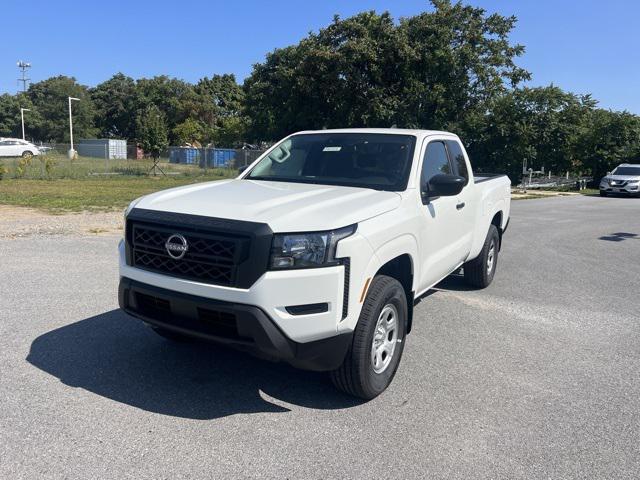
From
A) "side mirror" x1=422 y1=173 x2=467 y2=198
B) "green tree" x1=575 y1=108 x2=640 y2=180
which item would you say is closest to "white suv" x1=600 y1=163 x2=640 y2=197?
"green tree" x1=575 y1=108 x2=640 y2=180

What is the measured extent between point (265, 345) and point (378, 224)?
109cm

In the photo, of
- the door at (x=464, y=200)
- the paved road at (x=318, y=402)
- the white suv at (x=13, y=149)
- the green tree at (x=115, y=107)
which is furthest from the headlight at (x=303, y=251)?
the green tree at (x=115, y=107)

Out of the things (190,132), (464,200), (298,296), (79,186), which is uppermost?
(190,132)

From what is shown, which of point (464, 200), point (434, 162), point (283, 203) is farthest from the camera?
point (464, 200)

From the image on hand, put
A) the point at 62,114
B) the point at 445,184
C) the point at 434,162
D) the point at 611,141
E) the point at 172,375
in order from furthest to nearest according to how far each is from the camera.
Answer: the point at 62,114 → the point at 611,141 → the point at 434,162 → the point at 445,184 → the point at 172,375

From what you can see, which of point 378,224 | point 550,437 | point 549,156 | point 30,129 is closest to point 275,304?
point 378,224

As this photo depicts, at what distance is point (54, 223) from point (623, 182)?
81.0 ft

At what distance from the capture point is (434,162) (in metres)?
5.09

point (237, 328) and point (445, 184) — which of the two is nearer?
point (237, 328)

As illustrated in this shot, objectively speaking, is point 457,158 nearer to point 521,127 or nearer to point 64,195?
point 64,195

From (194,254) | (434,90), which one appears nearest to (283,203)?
(194,254)

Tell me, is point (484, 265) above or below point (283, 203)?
below

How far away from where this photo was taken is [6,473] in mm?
2848

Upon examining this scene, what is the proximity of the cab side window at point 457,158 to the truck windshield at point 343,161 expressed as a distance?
3.25 feet
